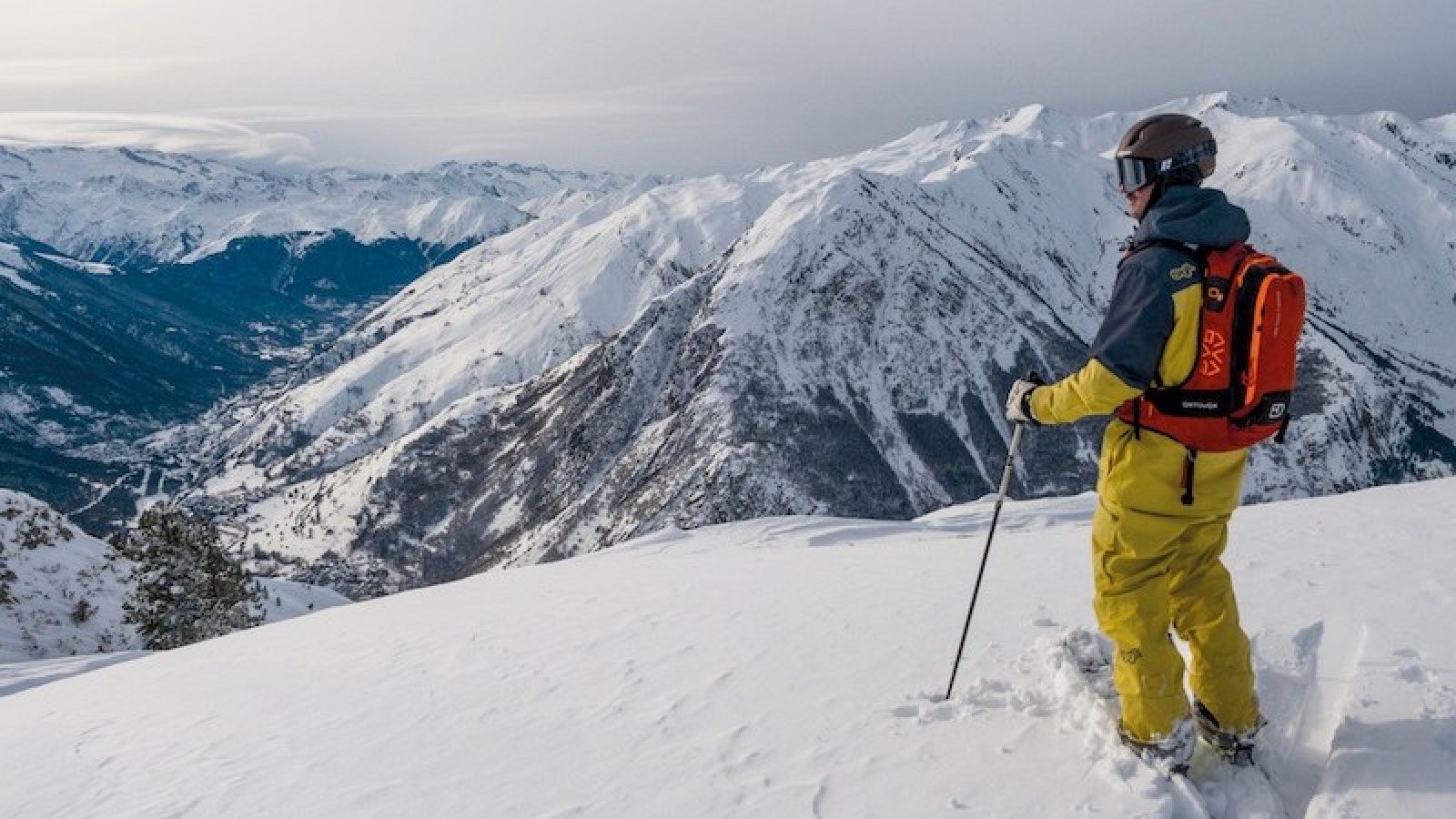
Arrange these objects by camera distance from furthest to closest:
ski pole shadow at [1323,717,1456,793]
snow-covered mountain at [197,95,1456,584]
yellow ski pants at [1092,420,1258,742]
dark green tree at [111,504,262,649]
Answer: snow-covered mountain at [197,95,1456,584]
dark green tree at [111,504,262,649]
yellow ski pants at [1092,420,1258,742]
ski pole shadow at [1323,717,1456,793]

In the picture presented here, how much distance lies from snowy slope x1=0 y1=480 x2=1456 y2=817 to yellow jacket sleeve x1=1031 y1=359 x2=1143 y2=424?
1.96 meters

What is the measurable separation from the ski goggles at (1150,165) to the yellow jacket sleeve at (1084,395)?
4.05ft

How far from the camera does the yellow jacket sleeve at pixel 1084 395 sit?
180 inches

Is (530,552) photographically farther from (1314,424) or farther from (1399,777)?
(1314,424)

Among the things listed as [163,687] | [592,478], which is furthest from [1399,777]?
[592,478]

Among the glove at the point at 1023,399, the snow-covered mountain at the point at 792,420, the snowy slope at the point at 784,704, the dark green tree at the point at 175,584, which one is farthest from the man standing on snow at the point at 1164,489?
the snow-covered mountain at the point at 792,420

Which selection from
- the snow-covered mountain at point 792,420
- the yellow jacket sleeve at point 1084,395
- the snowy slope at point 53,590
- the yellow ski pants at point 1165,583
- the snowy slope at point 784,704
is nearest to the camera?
the yellow jacket sleeve at point 1084,395

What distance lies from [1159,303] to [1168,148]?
1152 millimetres

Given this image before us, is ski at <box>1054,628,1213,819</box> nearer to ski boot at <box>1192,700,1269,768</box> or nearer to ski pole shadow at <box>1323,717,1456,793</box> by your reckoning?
ski boot at <box>1192,700,1269,768</box>

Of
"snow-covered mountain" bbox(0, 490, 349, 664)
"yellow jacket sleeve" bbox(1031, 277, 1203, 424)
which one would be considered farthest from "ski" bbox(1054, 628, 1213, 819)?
"snow-covered mountain" bbox(0, 490, 349, 664)

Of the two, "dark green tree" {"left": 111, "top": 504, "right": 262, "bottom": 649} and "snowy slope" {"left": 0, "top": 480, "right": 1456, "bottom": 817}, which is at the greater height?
"snowy slope" {"left": 0, "top": 480, "right": 1456, "bottom": 817}

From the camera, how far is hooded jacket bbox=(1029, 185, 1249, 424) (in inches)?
175

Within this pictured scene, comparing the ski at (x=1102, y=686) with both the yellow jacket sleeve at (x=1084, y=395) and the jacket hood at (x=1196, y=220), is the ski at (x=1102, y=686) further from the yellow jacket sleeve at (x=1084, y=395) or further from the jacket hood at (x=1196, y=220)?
the jacket hood at (x=1196, y=220)

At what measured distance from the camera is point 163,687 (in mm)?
10258
